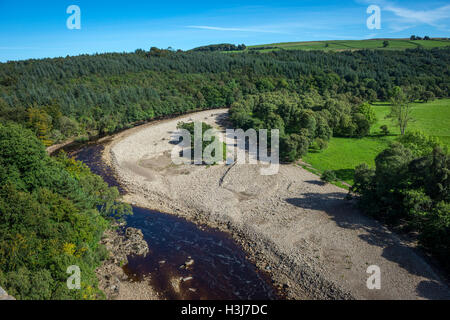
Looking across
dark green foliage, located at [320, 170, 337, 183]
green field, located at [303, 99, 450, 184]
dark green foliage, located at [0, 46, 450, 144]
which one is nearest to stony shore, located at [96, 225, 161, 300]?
dark green foliage, located at [320, 170, 337, 183]

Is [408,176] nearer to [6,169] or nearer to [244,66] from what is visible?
[6,169]

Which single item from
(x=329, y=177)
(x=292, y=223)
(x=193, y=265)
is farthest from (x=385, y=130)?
(x=193, y=265)

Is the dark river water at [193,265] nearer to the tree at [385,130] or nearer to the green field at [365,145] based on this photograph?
the green field at [365,145]

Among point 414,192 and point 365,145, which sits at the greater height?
point 365,145

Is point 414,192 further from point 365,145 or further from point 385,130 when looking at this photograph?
point 385,130

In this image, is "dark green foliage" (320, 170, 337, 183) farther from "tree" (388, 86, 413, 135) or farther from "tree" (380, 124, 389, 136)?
"tree" (388, 86, 413, 135)

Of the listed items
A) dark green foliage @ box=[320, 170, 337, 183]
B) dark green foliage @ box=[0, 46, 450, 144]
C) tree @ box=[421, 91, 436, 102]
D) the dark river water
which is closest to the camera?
the dark river water

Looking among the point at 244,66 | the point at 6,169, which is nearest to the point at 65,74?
the point at 244,66
